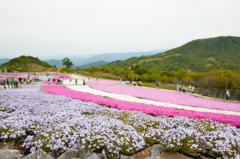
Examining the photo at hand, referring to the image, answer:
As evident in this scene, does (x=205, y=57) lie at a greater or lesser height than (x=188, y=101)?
greater

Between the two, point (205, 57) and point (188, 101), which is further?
point (205, 57)

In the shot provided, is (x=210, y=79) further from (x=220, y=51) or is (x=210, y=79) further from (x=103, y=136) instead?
(x=220, y=51)

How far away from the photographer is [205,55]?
175 meters

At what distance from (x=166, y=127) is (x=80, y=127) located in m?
3.23

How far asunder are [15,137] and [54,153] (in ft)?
5.09

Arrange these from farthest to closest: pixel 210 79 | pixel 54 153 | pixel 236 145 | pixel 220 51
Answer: pixel 220 51 → pixel 210 79 → pixel 236 145 → pixel 54 153

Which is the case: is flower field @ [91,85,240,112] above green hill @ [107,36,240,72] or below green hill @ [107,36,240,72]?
below

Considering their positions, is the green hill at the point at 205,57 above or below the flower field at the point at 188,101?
above

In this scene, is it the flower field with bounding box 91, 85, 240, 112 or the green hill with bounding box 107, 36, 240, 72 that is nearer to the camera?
the flower field with bounding box 91, 85, 240, 112

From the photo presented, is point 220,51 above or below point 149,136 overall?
above

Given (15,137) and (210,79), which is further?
(210,79)

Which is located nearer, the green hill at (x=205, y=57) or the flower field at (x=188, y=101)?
the flower field at (x=188, y=101)

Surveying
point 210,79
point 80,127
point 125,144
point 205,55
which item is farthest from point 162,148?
point 205,55

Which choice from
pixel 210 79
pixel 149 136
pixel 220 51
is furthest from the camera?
pixel 220 51
